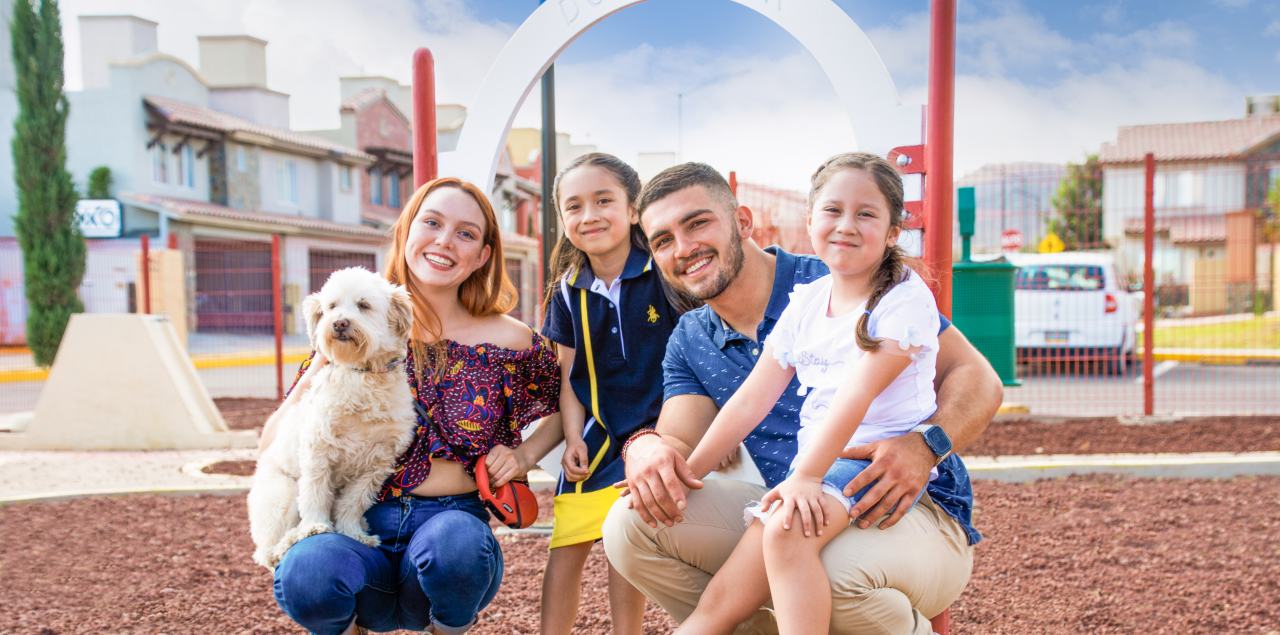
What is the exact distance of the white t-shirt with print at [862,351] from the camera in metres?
1.81

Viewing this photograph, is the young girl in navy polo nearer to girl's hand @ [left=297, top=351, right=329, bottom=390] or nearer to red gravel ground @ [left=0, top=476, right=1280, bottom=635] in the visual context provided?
red gravel ground @ [left=0, top=476, right=1280, bottom=635]

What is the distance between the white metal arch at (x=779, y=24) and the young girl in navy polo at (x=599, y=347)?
726 millimetres

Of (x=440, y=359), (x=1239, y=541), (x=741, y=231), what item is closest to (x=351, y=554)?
(x=440, y=359)

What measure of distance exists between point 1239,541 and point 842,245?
9.99 feet

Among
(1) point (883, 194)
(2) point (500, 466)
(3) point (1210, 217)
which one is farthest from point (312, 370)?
(3) point (1210, 217)

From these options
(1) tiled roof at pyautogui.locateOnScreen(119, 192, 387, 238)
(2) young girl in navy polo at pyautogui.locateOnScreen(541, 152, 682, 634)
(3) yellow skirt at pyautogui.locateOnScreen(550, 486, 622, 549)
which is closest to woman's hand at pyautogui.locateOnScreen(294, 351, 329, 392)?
(2) young girl in navy polo at pyautogui.locateOnScreen(541, 152, 682, 634)

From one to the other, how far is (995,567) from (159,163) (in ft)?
82.2

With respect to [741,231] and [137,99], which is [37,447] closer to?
[741,231]

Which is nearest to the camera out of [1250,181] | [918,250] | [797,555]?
[797,555]

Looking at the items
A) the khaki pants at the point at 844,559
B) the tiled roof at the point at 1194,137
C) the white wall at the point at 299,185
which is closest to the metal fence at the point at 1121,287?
the khaki pants at the point at 844,559

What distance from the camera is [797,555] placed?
68.7 inches

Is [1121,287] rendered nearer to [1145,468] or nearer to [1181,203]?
[1181,203]

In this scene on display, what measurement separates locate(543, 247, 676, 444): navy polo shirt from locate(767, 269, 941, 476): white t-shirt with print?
66 centimetres

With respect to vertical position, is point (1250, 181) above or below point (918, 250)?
above
